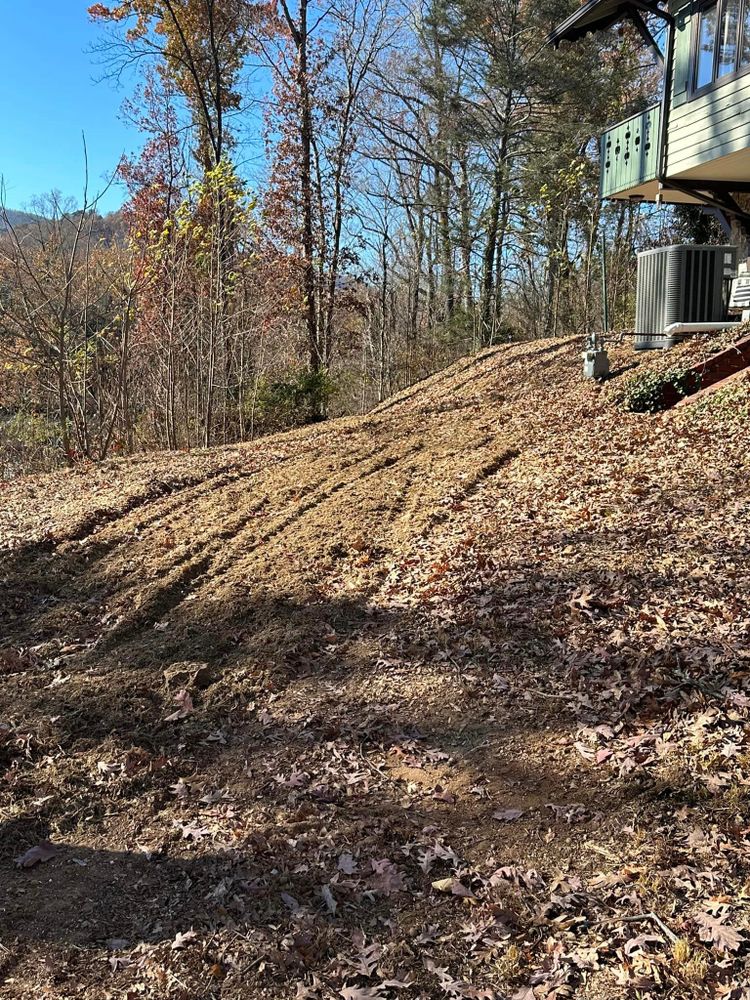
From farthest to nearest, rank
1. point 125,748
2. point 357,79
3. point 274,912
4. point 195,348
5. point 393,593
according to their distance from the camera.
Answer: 1. point 357,79
2. point 195,348
3. point 393,593
4. point 125,748
5. point 274,912

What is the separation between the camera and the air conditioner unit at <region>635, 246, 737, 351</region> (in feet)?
30.3

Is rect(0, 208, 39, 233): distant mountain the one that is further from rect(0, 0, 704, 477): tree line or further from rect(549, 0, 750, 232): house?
rect(549, 0, 750, 232): house

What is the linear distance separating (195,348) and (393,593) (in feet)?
30.5

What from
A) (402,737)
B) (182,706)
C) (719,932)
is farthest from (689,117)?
(719,932)

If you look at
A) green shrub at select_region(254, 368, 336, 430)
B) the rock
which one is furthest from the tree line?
the rock

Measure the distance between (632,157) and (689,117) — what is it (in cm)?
154

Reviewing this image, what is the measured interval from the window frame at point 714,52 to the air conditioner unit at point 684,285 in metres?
1.97

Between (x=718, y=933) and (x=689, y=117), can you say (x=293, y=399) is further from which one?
(x=718, y=933)

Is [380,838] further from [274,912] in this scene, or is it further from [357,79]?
[357,79]

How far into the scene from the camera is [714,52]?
29.5 feet

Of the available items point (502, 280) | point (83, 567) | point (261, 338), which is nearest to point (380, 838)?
point (83, 567)

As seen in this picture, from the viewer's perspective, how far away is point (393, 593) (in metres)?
5.15

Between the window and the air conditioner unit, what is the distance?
2.09 metres

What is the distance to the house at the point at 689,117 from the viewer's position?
8609 millimetres
